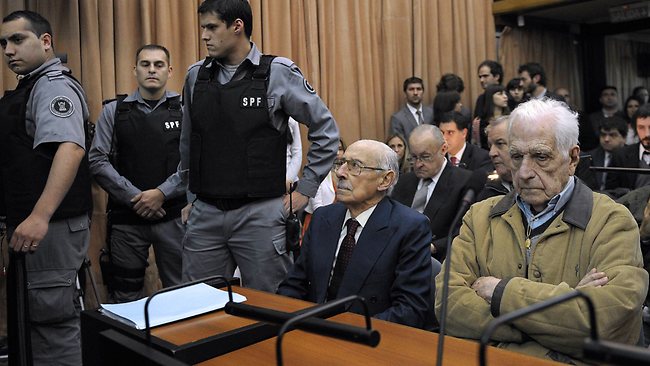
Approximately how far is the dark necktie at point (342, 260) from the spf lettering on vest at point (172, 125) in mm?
1445

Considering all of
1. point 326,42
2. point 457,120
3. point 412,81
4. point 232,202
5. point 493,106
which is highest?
point 326,42

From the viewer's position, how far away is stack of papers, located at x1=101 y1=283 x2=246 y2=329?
144 centimetres

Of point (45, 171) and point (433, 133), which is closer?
point (45, 171)

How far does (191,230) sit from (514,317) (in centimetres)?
198

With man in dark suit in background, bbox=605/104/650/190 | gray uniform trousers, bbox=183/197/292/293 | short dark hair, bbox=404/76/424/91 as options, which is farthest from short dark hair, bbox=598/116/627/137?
gray uniform trousers, bbox=183/197/292/293

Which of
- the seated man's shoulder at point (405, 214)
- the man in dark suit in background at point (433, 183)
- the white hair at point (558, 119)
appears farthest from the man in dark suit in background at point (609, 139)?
the white hair at point (558, 119)

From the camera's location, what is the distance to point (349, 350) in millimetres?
1231

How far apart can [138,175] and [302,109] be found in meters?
1.15

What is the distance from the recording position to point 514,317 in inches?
27.0

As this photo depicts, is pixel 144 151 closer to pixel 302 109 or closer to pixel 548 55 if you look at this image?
pixel 302 109

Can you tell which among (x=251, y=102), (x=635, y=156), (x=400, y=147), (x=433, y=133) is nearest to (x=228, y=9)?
(x=251, y=102)

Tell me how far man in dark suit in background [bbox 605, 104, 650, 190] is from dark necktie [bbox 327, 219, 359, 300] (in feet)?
7.83

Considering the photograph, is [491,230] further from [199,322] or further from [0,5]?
[0,5]

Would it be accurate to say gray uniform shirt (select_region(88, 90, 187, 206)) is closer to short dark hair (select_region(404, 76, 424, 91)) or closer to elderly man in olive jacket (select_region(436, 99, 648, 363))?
elderly man in olive jacket (select_region(436, 99, 648, 363))
